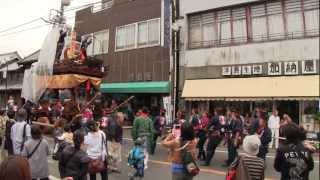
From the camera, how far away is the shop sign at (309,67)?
22816mm

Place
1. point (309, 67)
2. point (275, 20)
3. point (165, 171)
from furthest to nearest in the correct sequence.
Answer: point (275, 20) → point (309, 67) → point (165, 171)

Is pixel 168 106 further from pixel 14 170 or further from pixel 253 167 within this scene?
pixel 14 170

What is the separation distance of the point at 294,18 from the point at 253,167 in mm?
19206

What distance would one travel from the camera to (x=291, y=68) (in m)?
23.7

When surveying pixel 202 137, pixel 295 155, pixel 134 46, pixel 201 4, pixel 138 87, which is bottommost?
pixel 202 137

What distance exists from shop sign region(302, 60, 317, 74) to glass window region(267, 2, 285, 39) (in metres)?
2.10

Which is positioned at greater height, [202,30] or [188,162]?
[202,30]

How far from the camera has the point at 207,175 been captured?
13.6 metres

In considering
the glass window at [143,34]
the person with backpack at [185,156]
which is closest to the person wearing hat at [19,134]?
the person with backpack at [185,156]

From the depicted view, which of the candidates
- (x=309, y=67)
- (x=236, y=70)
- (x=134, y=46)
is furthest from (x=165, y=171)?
(x=134, y=46)

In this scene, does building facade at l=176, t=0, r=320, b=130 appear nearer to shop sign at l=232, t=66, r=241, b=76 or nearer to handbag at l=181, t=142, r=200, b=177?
shop sign at l=232, t=66, r=241, b=76

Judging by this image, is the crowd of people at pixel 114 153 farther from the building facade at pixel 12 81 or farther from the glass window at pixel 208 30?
the building facade at pixel 12 81

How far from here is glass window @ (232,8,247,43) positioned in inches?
1038

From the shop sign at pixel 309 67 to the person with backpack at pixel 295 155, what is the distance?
17093mm
